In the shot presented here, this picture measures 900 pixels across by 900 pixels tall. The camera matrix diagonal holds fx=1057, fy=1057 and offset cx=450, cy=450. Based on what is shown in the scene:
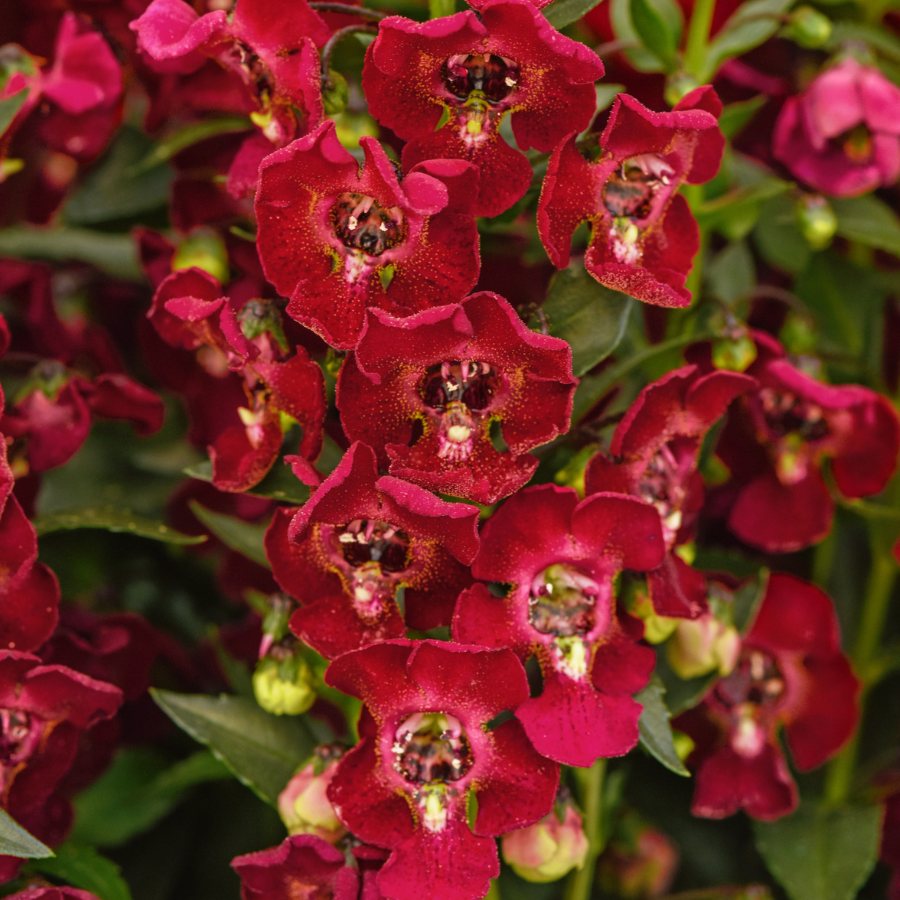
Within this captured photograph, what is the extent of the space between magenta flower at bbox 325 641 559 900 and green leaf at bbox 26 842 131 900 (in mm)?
271

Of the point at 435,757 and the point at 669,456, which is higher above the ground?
the point at 669,456

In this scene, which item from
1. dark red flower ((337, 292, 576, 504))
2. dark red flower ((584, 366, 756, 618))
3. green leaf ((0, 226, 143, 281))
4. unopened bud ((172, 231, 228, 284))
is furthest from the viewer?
green leaf ((0, 226, 143, 281))

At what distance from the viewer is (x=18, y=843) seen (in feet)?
2.14

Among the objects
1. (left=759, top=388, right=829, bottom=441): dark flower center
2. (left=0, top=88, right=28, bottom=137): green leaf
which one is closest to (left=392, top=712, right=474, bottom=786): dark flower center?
(left=759, top=388, right=829, bottom=441): dark flower center

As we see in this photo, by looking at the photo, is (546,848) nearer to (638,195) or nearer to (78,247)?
(638,195)

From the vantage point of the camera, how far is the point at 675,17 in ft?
3.21

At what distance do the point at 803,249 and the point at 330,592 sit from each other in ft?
2.39

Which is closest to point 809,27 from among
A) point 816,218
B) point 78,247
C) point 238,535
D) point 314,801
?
point 816,218

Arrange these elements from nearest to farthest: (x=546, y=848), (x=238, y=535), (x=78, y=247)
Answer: (x=546, y=848)
(x=238, y=535)
(x=78, y=247)

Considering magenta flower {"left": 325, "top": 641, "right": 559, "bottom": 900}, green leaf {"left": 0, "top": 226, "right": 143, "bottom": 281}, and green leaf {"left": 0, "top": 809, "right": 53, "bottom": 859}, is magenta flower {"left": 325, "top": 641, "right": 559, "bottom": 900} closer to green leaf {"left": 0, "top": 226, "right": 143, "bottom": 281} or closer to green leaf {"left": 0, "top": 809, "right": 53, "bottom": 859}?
green leaf {"left": 0, "top": 809, "right": 53, "bottom": 859}

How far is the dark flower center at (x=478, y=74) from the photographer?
665mm

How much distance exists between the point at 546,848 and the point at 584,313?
382 millimetres

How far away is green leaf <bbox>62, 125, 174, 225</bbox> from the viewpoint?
3.83ft

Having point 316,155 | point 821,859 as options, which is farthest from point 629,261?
point 821,859
